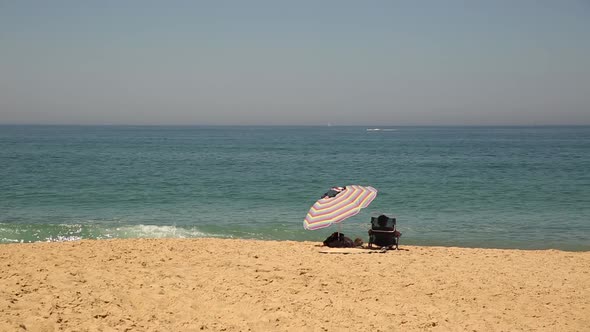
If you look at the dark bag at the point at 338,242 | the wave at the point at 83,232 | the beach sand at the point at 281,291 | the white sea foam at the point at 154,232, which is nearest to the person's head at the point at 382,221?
the dark bag at the point at 338,242

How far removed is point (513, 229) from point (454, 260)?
785cm

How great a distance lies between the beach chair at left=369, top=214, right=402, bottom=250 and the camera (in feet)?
43.6

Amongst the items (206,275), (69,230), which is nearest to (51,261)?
(206,275)

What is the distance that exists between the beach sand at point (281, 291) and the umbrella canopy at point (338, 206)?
1.00 meters

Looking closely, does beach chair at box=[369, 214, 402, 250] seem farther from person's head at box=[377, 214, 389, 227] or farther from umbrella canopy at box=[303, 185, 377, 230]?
umbrella canopy at box=[303, 185, 377, 230]

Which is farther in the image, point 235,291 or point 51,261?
point 51,261

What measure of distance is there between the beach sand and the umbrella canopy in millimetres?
999

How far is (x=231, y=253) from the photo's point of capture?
38.8ft

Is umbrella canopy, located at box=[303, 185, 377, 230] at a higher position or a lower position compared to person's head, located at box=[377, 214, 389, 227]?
higher

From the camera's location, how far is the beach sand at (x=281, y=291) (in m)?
7.25

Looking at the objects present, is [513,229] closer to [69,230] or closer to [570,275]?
[570,275]

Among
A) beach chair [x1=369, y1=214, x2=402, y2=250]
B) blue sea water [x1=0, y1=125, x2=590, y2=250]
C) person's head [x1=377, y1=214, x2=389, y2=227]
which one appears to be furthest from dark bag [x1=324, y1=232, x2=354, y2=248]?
blue sea water [x1=0, y1=125, x2=590, y2=250]

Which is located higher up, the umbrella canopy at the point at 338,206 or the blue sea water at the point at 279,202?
the umbrella canopy at the point at 338,206

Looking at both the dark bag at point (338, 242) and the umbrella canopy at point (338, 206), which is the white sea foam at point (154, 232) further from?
the umbrella canopy at point (338, 206)
